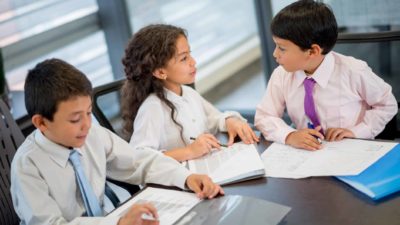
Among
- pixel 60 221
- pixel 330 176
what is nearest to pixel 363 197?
pixel 330 176

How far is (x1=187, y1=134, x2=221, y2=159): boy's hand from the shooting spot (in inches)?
59.6

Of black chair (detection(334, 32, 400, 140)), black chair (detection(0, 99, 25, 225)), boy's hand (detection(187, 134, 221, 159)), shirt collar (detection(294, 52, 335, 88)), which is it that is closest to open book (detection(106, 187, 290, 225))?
boy's hand (detection(187, 134, 221, 159))

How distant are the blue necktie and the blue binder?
671 millimetres

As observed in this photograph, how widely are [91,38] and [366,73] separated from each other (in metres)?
2.52

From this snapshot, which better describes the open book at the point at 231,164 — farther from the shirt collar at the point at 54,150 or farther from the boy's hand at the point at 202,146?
the shirt collar at the point at 54,150

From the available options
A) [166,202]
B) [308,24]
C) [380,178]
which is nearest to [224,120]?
[308,24]

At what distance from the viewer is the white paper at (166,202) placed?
1161 millimetres

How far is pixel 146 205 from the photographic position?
1109 millimetres

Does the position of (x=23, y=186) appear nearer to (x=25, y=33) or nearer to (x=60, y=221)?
(x=60, y=221)

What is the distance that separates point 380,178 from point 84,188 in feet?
2.57

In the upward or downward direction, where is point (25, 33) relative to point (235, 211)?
upward

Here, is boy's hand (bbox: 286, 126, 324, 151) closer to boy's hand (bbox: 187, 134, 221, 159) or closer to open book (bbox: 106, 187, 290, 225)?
boy's hand (bbox: 187, 134, 221, 159)

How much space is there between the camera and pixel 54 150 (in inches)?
51.1

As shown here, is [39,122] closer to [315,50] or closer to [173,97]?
[173,97]
